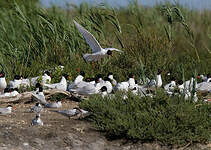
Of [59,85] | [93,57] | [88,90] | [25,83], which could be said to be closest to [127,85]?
[88,90]

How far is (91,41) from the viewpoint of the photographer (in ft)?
25.5

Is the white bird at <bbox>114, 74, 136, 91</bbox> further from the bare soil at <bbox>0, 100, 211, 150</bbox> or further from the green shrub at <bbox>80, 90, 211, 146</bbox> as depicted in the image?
the bare soil at <bbox>0, 100, 211, 150</bbox>

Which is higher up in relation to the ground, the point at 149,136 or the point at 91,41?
the point at 91,41

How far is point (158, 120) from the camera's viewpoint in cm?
476

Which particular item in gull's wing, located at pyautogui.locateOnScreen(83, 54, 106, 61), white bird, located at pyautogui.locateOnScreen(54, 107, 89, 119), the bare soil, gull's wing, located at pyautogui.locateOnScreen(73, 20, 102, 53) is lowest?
the bare soil

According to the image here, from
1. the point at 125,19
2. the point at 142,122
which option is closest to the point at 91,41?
the point at 142,122

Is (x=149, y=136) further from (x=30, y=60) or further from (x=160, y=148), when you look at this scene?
(x=30, y=60)

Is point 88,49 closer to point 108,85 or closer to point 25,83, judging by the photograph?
point 25,83

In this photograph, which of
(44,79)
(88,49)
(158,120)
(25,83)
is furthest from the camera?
(88,49)

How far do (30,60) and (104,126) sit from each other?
492 centimetres

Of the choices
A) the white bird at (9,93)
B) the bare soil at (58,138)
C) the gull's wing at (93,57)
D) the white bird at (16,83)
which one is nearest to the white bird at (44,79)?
the white bird at (16,83)

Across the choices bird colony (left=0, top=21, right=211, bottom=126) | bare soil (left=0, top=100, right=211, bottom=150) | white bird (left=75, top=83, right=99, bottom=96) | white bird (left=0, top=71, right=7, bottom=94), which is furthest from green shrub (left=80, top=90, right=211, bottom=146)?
white bird (left=0, top=71, right=7, bottom=94)

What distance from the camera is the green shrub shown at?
4.73m

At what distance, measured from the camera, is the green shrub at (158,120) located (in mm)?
4734
